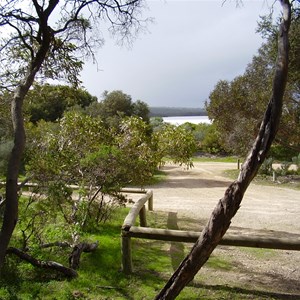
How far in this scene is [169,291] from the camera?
2789mm

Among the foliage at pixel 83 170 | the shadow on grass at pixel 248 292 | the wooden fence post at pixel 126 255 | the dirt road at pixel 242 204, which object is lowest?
the dirt road at pixel 242 204

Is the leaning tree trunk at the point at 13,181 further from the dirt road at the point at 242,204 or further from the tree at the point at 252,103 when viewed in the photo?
the tree at the point at 252,103

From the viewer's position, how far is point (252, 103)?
1392cm

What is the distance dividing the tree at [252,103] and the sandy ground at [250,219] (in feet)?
6.62

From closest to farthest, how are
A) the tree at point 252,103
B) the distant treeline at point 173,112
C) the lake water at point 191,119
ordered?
the tree at point 252,103 → the distant treeline at point 173,112 → the lake water at point 191,119

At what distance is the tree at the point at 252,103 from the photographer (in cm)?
1170

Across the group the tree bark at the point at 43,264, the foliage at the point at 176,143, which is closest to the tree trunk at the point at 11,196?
the tree bark at the point at 43,264

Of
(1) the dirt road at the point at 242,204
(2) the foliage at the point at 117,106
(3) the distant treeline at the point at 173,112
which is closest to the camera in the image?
(1) the dirt road at the point at 242,204

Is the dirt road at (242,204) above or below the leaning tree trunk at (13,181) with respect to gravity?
below

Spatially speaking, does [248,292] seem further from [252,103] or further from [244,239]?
[252,103]

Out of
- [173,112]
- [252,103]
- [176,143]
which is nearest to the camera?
[176,143]

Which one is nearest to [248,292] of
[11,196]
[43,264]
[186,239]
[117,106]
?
[186,239]

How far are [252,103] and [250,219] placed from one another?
6.41 m

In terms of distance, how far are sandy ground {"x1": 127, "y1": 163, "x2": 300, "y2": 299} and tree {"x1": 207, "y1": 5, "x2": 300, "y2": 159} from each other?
2.02 m
